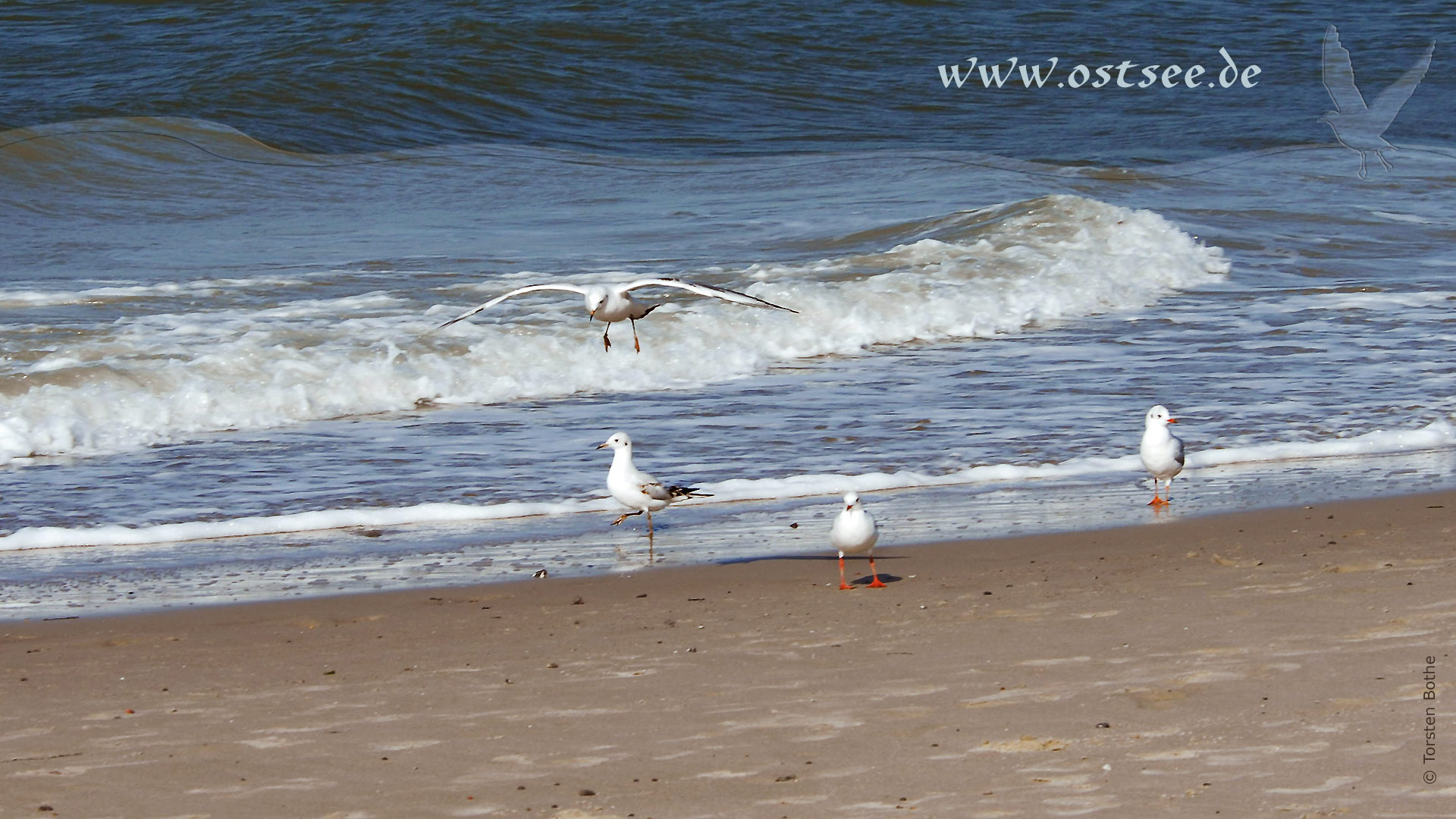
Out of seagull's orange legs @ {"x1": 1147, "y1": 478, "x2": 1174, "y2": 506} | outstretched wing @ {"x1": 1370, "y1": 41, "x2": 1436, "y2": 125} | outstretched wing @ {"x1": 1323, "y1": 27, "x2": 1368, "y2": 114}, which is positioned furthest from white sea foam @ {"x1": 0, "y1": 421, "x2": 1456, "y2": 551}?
outstretched wing @ {"x1": 1370, "y1": 41, "x2": 1436, "y2": 125}

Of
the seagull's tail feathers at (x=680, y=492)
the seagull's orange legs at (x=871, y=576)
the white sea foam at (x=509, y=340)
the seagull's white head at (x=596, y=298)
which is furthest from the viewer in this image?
the white sea foam at (x=509, y=340)

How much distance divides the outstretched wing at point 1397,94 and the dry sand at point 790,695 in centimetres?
2131

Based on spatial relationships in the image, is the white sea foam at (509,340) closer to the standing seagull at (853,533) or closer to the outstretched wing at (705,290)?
the outstretched wing at (705,290)

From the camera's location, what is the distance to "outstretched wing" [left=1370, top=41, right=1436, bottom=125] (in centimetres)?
2530

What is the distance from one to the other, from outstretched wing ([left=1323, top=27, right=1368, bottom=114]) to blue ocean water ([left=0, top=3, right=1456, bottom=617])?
0.37 meters

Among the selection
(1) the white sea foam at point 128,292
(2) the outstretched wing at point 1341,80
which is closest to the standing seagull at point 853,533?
(1) the white sea foam at point 128,292

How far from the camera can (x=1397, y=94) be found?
84.9 ft

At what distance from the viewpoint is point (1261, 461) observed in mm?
7422

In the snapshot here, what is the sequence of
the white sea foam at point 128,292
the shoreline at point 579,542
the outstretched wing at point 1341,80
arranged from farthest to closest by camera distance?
the outstretched wing at point 1341,80
the white sea foam at point 128,292
the shoreline at point 579,542

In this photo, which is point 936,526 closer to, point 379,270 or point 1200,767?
point 1200,767

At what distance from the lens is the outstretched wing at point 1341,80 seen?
25297 mm

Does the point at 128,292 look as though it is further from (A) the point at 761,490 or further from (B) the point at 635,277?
(A) the point at 761,490

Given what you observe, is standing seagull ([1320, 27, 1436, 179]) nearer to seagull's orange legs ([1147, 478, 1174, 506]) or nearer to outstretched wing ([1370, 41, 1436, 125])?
outstretched wing ([1370, 41, 1436, 125])

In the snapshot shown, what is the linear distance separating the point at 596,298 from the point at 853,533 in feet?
9.50
